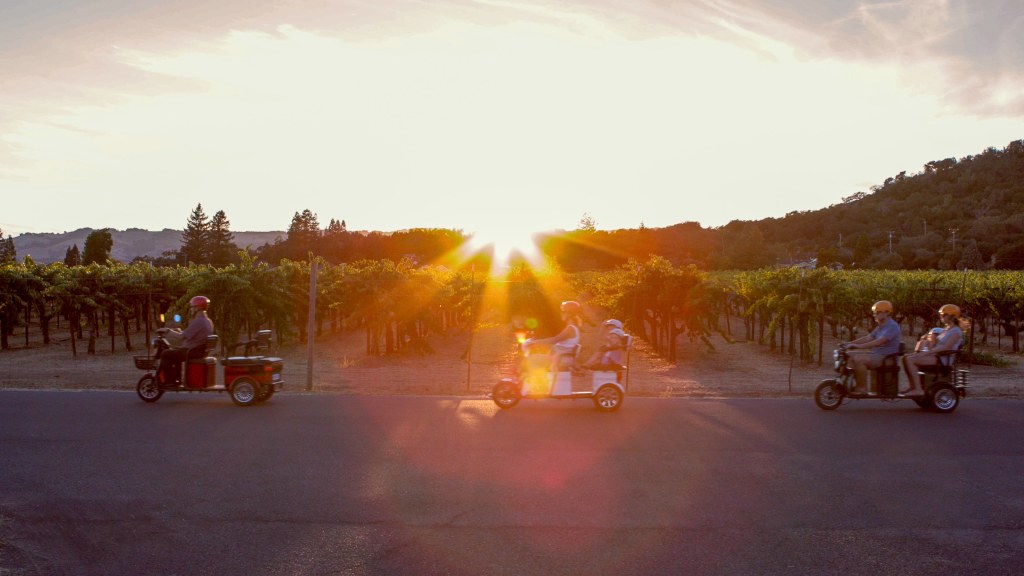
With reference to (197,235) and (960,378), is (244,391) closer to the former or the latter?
(960,378)

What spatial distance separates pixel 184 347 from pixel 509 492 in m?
7.99

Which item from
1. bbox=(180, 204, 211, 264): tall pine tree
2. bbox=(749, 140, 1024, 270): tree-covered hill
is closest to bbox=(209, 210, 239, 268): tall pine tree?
bbox=(180, 204, 211, 264): tall pine tree

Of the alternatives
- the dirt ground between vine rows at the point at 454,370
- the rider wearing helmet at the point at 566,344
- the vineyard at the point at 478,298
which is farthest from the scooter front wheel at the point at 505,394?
the vineyard at the point at 478,298

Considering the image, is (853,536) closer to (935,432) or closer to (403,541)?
(403,541)

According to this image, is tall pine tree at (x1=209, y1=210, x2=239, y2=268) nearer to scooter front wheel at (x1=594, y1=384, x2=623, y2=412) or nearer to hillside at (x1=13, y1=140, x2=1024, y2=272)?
hillside at (x1=13, y1=140, x2=1024, y2=272)

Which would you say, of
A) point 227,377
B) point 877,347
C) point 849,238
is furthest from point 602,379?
point 849,238

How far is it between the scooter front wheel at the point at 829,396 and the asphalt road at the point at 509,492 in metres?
0.55

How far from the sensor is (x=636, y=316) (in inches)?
1138

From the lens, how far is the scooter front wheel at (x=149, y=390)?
530 inches

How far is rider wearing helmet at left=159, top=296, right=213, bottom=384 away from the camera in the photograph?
44.0 ft

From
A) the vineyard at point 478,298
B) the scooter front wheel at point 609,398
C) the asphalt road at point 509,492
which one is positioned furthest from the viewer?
the vineyard at point 478,298

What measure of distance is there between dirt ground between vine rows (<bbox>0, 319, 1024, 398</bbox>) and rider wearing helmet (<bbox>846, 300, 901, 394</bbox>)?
2361 mm

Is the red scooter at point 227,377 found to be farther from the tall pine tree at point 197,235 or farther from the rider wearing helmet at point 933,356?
the tall pine tree at point 197,235

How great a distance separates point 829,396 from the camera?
1277 cm
